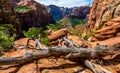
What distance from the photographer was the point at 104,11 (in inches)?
2138

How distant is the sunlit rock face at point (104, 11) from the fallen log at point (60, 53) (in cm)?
3605

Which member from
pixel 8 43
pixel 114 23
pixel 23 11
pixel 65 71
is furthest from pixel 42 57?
pixel 23 11

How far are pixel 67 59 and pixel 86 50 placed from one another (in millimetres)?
1077

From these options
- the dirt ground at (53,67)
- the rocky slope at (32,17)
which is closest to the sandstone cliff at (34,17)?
the rocky slope at (32,17)

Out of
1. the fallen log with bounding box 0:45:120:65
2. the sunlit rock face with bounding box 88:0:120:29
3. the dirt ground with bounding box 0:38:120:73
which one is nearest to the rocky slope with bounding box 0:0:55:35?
the sunlit rock face with bounding box 88:0:120:29

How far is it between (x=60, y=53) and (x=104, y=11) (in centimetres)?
4481

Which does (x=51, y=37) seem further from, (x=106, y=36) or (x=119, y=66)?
(x=119, y=66)

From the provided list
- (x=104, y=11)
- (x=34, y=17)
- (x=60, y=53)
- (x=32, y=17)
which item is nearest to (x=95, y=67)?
(x=60, y=53)

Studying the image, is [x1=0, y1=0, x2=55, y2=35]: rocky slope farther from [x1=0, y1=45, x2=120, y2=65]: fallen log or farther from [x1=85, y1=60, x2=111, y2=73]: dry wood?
[x1=85, y1=60, x2=111, y2=73]: dry wood

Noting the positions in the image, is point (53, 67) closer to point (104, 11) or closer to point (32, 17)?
point (104, 11)

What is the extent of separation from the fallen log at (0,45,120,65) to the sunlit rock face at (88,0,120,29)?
118 ft

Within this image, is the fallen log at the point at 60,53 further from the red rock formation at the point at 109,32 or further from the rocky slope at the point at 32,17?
the rocky slope at the point at 32,17

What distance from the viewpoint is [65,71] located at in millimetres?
10352

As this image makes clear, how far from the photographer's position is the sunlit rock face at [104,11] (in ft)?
162
